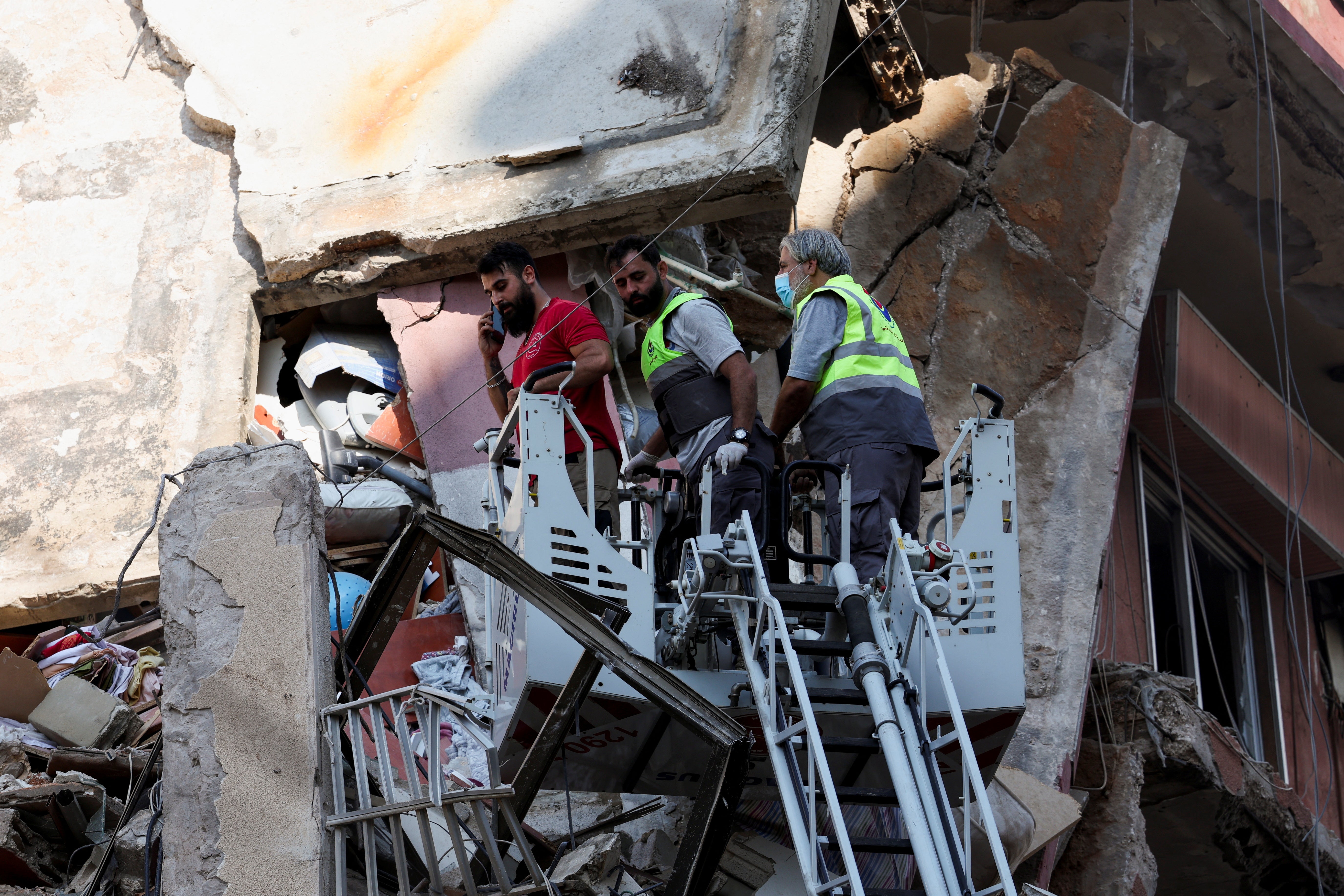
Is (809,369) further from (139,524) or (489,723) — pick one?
(139,524)

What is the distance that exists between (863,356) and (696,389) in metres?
0.67

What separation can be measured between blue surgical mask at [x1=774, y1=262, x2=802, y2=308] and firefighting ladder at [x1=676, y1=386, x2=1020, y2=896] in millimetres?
966

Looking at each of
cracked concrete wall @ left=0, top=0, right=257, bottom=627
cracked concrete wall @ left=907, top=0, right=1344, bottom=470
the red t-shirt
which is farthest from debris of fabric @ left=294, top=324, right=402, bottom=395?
cracked concrete wall @ left=907, top=0, right=1344, bottom=470

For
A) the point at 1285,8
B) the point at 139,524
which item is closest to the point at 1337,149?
the point at 1285,8

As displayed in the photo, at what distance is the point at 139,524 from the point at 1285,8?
28.9 ft

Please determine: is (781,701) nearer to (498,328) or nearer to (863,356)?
(863,356)

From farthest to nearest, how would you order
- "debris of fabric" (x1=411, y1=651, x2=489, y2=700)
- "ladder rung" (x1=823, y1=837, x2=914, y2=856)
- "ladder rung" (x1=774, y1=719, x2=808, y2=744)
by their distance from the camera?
"debris of fabric" (x1=411, y1=651, x2=489, y2=700) → "ladder rung" (x1=774, y1=719, x2=808, y2=744) → "ladder rung" (x1=823, y1=837, x2=914, y2=856)

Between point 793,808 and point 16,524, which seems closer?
point 793,808

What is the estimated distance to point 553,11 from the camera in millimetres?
8305

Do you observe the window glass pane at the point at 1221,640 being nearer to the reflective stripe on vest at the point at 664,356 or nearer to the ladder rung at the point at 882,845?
the reflective stripe on vest at the point at 664,356

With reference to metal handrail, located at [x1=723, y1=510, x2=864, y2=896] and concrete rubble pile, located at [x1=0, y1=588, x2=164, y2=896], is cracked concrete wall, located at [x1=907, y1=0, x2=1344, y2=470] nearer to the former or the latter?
metal handrail, located at [x1=723, y1=510, x2=864, y2=896]

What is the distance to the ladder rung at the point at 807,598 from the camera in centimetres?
446

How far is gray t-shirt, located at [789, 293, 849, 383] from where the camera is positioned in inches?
198

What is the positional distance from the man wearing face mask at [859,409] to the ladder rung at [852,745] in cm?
89
